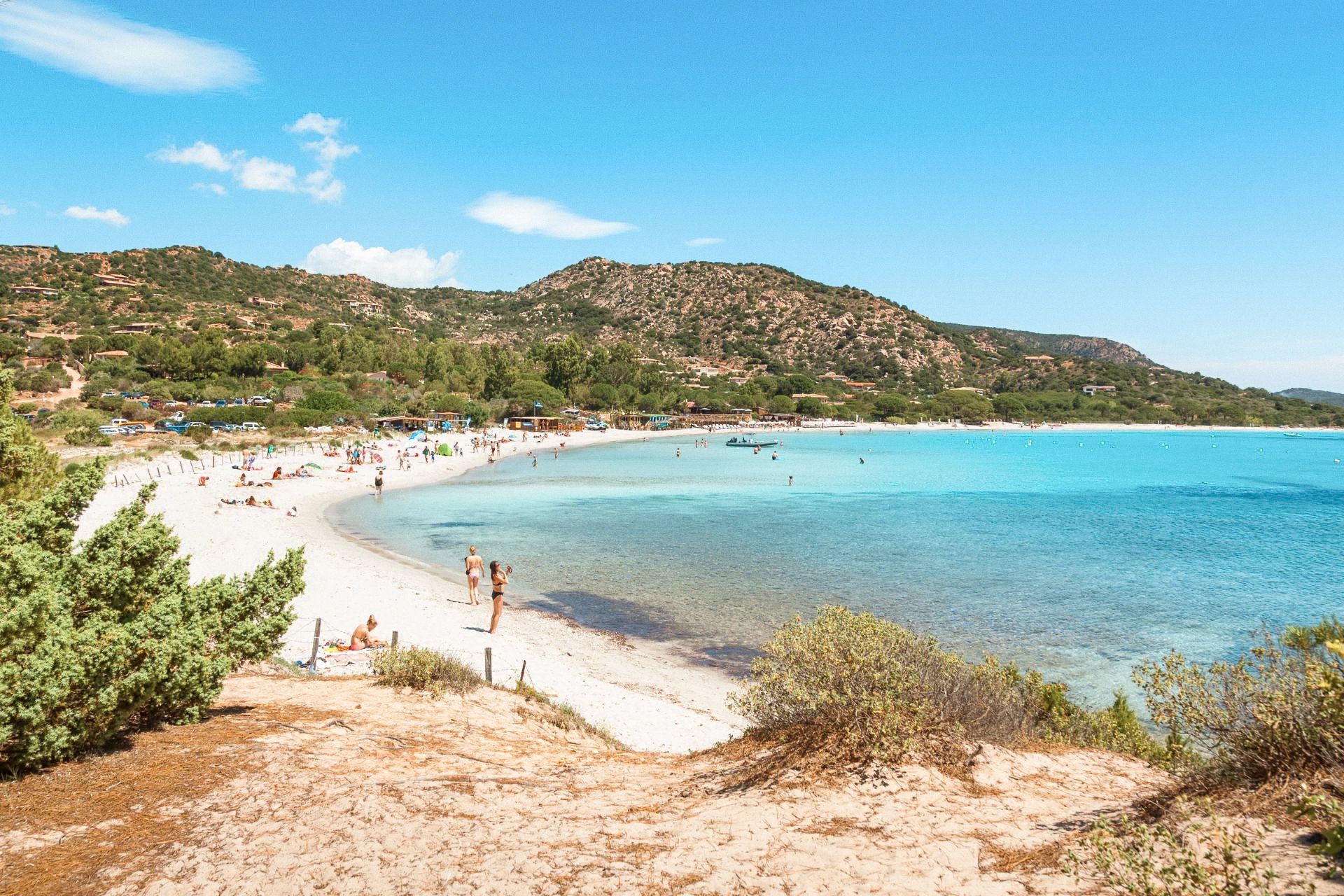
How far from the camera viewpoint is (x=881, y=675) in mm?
6312

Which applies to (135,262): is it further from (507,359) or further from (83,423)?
(83,423)

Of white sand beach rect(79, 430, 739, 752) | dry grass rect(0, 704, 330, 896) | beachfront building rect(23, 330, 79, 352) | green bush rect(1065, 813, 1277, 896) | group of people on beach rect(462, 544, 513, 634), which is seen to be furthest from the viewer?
beachfront building rect(23, 330, 79, 352)

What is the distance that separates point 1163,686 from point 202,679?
8.29 meters

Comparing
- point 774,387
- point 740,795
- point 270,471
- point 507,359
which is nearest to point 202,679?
point 740,795

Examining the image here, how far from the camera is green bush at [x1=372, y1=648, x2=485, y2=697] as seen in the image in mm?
9820

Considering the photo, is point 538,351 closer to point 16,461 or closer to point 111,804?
point 16,461

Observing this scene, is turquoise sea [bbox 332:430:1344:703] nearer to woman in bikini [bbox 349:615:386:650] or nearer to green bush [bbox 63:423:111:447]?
woman in bikini [bbox 349:615:386:650]

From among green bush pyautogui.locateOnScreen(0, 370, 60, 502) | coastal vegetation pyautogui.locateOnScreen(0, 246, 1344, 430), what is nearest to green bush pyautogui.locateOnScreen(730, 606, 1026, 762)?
green bush pyautogui.locateOnScreen(0, 370, 60, 502)

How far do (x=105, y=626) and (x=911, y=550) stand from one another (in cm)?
2574

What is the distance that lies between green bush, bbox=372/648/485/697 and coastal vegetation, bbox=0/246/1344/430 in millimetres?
61537

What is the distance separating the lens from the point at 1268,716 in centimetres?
471

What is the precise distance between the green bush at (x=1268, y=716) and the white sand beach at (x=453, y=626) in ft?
19.6

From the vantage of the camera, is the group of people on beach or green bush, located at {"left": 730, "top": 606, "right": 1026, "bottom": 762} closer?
green bush, located at {"left": 730, "top": 606, "right": 1026, "bottom": 762}

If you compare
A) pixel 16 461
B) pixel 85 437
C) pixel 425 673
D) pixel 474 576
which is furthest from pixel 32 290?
pixel 425 673
